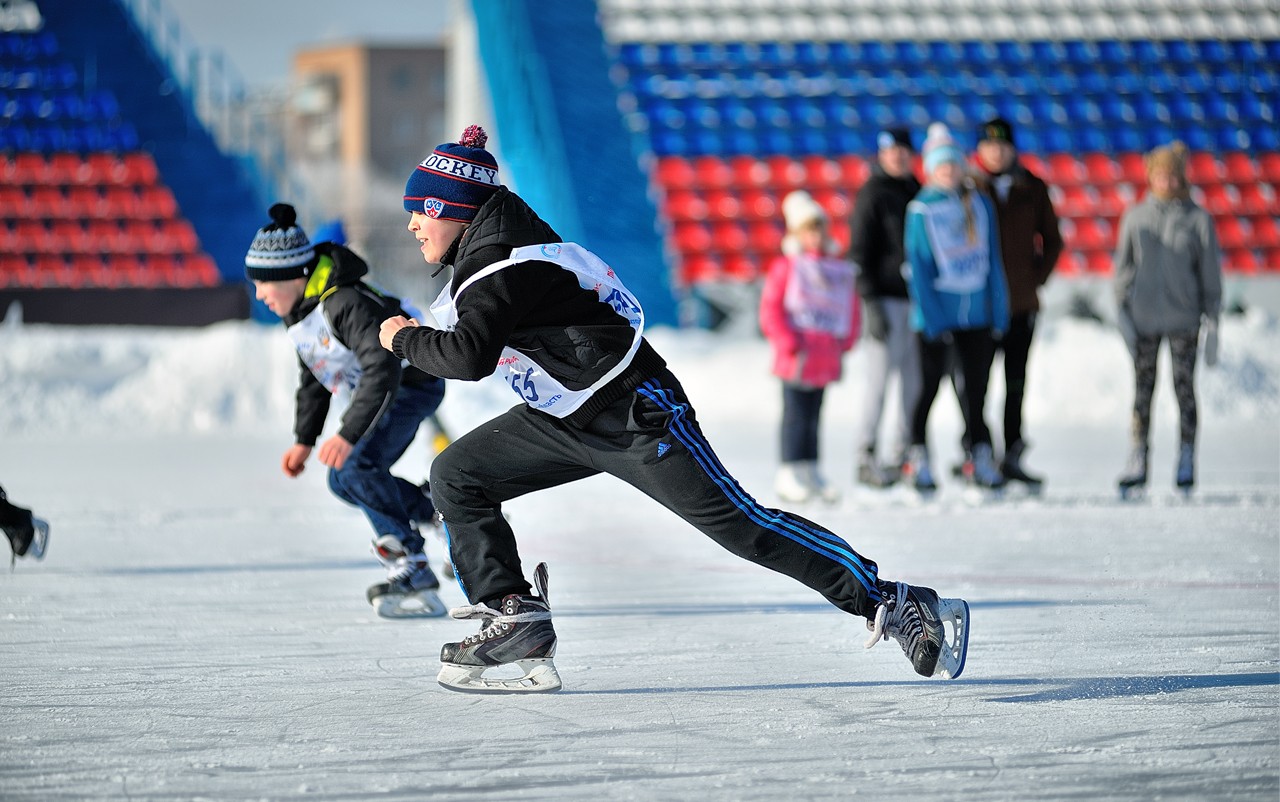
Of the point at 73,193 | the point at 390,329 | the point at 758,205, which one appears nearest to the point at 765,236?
the point at 758,205

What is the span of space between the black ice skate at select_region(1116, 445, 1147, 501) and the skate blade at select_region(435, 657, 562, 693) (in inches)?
148

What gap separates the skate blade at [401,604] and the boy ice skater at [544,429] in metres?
0.86

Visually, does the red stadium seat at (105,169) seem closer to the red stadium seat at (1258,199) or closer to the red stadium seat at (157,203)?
the red stadium seat at (157,203)

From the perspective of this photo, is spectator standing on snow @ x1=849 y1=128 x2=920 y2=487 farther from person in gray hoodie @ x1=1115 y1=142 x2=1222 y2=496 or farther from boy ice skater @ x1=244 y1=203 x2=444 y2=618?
boy ice skater @ x1=244 y1=203 x2=444 y2=618

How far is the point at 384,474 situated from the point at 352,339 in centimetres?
39

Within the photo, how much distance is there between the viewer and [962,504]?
20.4 feet

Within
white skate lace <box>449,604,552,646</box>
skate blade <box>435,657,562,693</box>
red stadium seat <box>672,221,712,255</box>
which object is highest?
white skate lace <box>449,604,552,646</box>

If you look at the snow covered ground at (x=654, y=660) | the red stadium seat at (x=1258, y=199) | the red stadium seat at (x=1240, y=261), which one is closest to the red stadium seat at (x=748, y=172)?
the red stadium seat at (x=1240, y=261)

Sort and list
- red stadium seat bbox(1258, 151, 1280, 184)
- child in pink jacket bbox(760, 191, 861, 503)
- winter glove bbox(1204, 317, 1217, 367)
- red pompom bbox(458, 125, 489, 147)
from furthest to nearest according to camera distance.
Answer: red stadium seat bbox(1258, 151, 1280, 184) → child in pink jacket bbox(760, 191, 861, 503) → winter glove bbox(1204, 317, 1217, 367) → red pompom bbox(458, 125, 489, 147)

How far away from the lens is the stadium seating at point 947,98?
1678 cm

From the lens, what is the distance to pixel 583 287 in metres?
2.89

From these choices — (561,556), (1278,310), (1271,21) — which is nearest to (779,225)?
(1278,310)

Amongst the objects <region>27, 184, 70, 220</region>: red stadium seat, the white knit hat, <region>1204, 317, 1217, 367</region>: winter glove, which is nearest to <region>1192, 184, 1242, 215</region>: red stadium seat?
<region>1204, 317, 1217, 367</region>: winter glove

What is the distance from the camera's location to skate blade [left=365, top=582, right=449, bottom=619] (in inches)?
152
